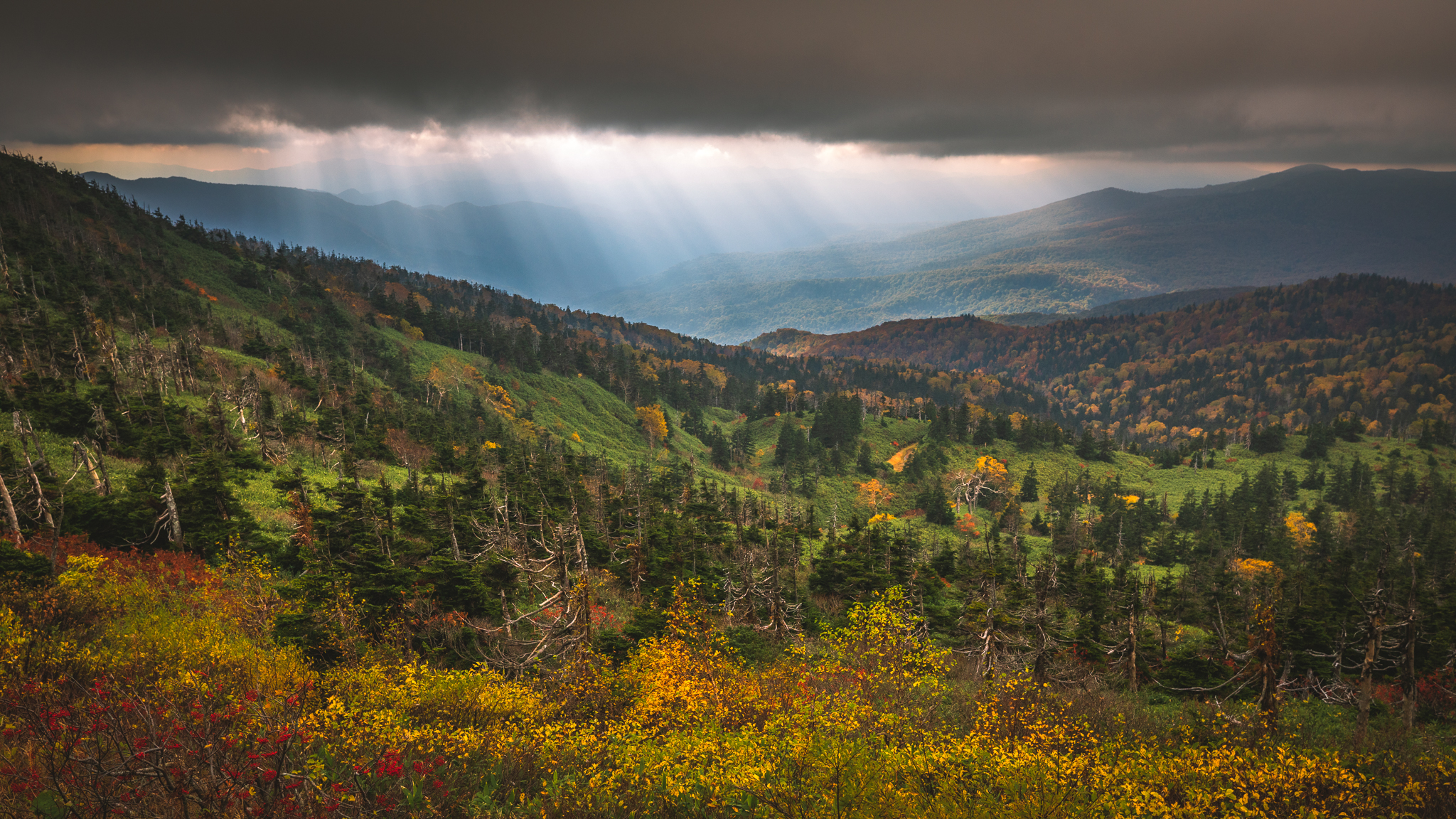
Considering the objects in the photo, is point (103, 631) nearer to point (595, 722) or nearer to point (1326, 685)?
point (595, 722)

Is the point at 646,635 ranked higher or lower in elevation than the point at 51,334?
lower

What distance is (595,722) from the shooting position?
67.9 feet

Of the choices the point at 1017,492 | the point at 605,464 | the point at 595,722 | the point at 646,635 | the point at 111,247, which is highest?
the point at 111,247

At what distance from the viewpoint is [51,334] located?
2504 inches

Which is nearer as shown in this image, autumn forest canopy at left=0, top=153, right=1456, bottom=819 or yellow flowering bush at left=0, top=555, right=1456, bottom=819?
yellow flowering bush at left=0, top=555, right=1456, bottom=819

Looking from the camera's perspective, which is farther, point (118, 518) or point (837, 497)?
point (837, 497)

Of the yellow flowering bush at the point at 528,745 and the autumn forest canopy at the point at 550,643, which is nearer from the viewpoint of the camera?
the yellow flowering bush at the point at 528,745

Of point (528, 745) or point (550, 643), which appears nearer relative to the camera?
point (528, 745)

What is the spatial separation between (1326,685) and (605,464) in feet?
307

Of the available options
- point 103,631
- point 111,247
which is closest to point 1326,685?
point 103,631

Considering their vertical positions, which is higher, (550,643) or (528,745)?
(528,745)

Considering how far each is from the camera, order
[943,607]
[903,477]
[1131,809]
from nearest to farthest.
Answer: [1131,809], [943,607], [903,477]

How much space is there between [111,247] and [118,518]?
147385 millimetres

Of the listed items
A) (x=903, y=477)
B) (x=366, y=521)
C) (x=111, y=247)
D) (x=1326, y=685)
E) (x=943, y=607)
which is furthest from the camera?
(x=903, y=477)
